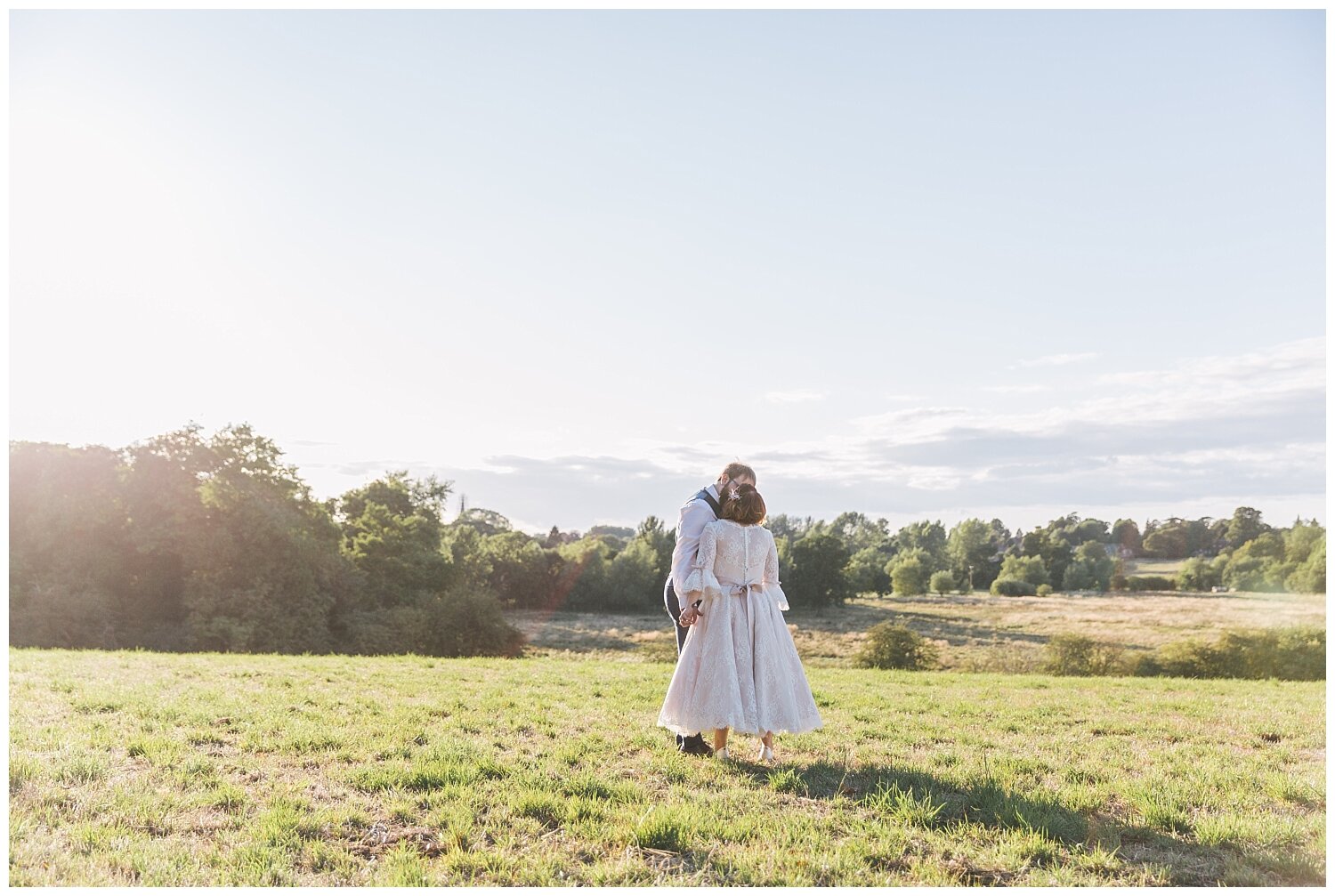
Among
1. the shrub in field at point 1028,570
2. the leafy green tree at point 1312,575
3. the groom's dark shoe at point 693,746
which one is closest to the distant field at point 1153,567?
the shrub in field at point 1028,570

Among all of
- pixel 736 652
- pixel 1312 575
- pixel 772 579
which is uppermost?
pixel 772 579

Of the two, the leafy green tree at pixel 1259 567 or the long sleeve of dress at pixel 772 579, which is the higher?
the long sleeve of dress at pixel 772 579

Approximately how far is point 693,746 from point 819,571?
53314 mm

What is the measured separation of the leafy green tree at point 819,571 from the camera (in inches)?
2298

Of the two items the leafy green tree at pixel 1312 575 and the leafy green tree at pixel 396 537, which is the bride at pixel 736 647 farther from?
the leafy green tree at pixel 1312 575

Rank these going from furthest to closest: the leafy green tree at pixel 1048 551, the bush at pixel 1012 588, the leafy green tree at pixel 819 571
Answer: the leafy green tree at pixel 1048 551 → the bush at pixel 1012 588 → the leafy green tree at pixel 819 571

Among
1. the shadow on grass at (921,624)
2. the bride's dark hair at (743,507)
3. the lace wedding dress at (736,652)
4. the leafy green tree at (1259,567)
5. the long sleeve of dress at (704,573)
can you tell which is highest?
the bride's dark hair at (743,507)

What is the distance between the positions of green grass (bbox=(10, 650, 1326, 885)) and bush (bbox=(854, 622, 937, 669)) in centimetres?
1376

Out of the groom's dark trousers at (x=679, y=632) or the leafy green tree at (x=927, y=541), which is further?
the leafy green tree at (x=927, y=541)

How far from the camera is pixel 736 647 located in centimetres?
668

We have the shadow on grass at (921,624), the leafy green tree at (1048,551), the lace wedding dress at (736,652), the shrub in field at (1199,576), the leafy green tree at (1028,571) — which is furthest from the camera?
the leafy green tree at (1048,551)

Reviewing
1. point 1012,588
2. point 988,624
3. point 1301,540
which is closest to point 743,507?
point 988,624

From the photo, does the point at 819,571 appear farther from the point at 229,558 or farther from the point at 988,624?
the point at 229,558

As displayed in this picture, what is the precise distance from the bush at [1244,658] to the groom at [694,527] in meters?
23.2
